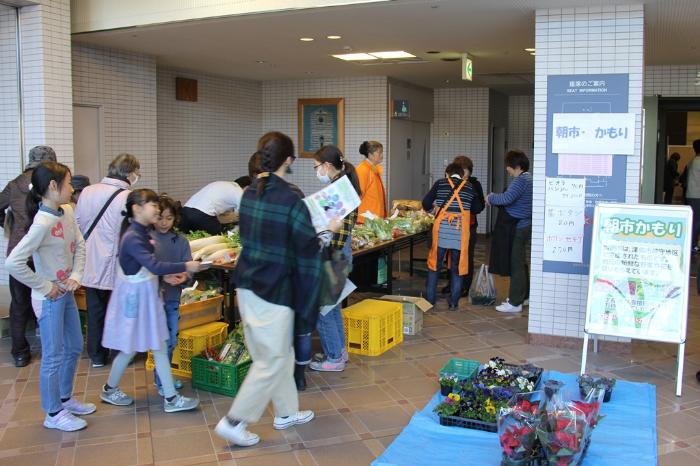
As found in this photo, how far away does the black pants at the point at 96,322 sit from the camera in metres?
5.48

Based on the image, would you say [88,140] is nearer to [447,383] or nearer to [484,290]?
[484,290]

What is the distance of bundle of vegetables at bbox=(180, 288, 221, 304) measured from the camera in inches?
215

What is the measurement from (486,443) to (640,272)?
6.30 feet

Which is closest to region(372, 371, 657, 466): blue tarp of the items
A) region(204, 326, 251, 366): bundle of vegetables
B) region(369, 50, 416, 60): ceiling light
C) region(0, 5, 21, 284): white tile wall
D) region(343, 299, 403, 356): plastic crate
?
region(343, 299, 403, 356): plastic crate

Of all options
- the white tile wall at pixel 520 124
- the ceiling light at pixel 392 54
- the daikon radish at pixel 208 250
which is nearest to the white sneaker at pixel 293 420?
the daikon radish at pixel 208 250

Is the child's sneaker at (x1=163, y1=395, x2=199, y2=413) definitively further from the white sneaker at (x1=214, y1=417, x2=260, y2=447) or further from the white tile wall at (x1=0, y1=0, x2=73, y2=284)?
the white tile wall at (x1=0, y1=0, x2=73, y2=284)

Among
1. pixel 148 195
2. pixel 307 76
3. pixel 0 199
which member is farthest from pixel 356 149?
pixel 148 195

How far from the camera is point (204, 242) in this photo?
250 inches

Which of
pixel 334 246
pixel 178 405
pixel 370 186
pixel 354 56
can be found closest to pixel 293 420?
pixel 178 405

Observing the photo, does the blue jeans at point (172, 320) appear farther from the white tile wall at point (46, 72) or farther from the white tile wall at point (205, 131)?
the white tile wall at point (205, 131)

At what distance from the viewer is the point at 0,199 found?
18.9 ft

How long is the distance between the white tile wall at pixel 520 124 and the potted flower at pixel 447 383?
11290 mm

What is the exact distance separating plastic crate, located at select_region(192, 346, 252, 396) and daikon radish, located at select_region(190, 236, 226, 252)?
1.44 meters

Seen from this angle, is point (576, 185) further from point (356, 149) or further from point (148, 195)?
point (356, 149)
